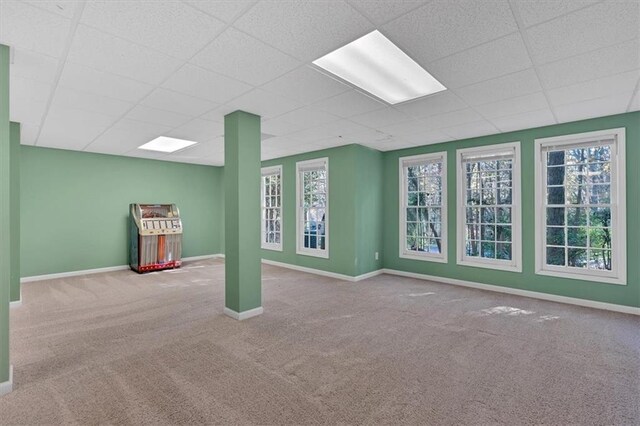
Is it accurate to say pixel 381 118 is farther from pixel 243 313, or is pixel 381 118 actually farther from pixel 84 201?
pixel 84 201

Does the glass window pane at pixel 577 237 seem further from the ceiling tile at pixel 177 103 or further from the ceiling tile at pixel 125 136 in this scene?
the ceiling tile at pixel 125 136

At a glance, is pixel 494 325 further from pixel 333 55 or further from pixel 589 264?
pixel 333 55

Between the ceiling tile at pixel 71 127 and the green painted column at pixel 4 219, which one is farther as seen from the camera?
the ceiling tile at pixel 71 127

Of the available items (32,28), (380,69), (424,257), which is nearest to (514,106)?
(380,69)

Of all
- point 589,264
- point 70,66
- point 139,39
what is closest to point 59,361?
point 70,66

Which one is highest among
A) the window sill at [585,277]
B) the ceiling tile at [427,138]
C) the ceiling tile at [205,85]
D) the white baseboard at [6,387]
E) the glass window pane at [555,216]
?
the ceiling tile at [427,138]

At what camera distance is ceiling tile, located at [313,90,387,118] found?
3.27 m

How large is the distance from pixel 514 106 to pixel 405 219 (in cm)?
288

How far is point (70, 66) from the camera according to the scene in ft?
8.36

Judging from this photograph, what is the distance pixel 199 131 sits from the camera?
4.66m

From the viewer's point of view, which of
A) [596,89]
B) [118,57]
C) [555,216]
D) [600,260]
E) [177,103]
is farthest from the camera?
[555,216]

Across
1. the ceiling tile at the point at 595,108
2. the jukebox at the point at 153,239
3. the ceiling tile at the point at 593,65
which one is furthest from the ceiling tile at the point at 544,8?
the jukebox at the point at 153,239

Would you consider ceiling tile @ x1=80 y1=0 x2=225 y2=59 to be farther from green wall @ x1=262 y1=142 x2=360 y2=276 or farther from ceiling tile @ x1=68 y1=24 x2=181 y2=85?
green wall @ x1=262 y1=142 x2=360 y2=276

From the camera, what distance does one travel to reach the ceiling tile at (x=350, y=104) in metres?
3.27
